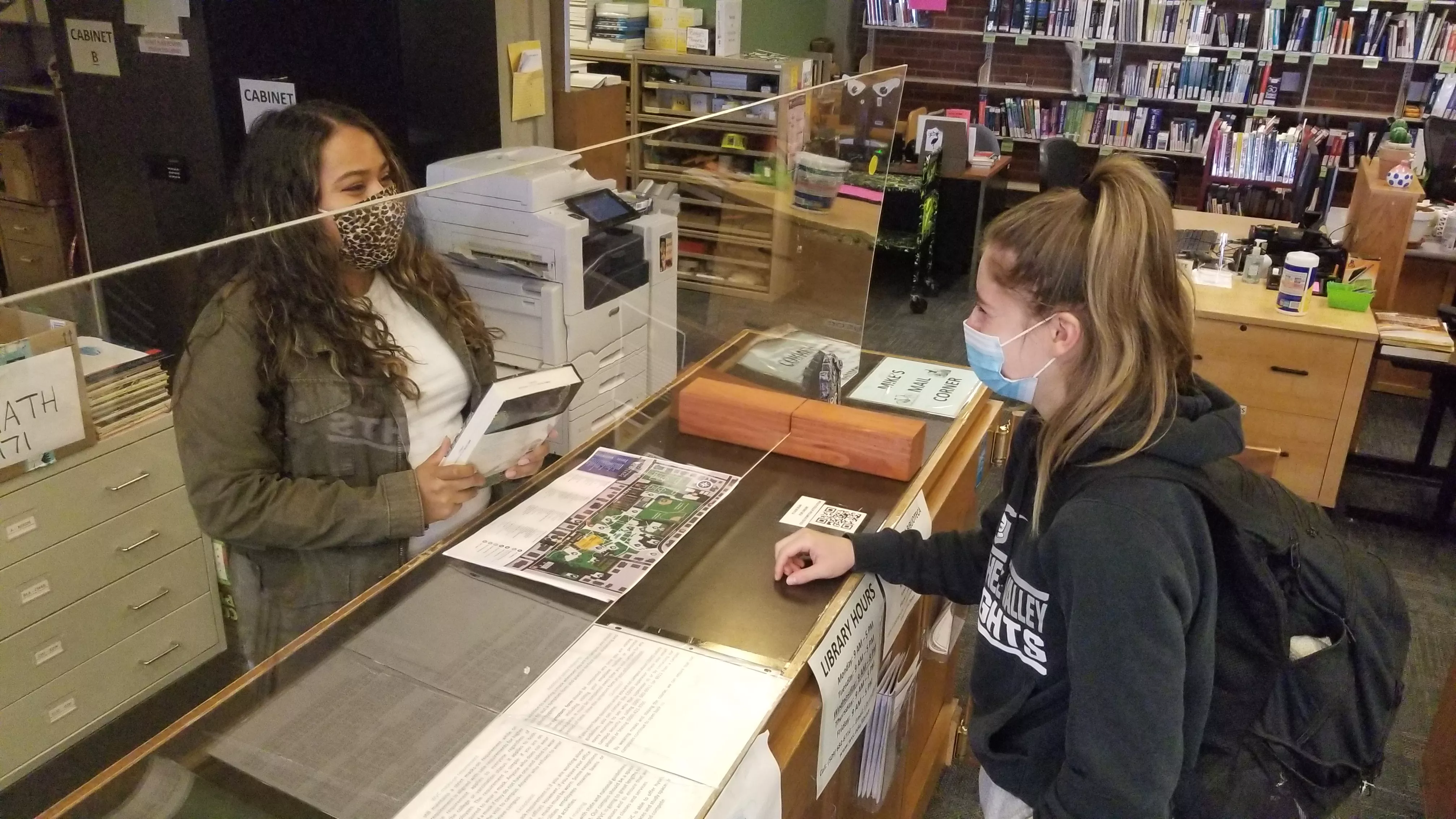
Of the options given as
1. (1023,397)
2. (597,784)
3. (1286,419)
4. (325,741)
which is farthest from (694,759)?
(1286,419)

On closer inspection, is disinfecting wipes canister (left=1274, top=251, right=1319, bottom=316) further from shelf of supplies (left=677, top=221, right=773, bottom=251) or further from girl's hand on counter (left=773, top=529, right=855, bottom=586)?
girl's hand on counter (left=773, top=529, right=855, bottom=586)

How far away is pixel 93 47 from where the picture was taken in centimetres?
285

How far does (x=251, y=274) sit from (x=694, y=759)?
0.61 m

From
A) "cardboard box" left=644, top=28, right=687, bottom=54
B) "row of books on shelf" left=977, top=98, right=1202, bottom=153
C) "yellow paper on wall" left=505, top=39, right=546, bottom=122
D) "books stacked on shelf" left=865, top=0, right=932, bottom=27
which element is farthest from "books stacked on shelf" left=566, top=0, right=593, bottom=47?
"row of books on shelf" left=977, top=98, right=1202, bottom=153

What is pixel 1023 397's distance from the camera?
1.20 m

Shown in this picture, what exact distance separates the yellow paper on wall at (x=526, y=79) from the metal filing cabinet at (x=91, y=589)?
2.34m

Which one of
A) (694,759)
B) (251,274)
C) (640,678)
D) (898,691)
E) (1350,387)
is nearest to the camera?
(251,274)

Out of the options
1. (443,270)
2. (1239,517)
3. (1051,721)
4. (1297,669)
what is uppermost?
(443,270)

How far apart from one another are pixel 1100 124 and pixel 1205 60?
0.70 m

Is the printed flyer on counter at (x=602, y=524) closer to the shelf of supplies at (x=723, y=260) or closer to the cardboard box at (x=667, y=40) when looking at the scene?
the shelf of supplies at (x=723, y=260)

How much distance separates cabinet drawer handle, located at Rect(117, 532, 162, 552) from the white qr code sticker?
85cm

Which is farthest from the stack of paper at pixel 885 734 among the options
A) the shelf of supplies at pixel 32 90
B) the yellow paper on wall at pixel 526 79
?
the shelf of supplies at pixel 32 90

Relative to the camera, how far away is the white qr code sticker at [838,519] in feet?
4.76

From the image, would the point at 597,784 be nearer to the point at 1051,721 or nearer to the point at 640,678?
the point at 640,678
